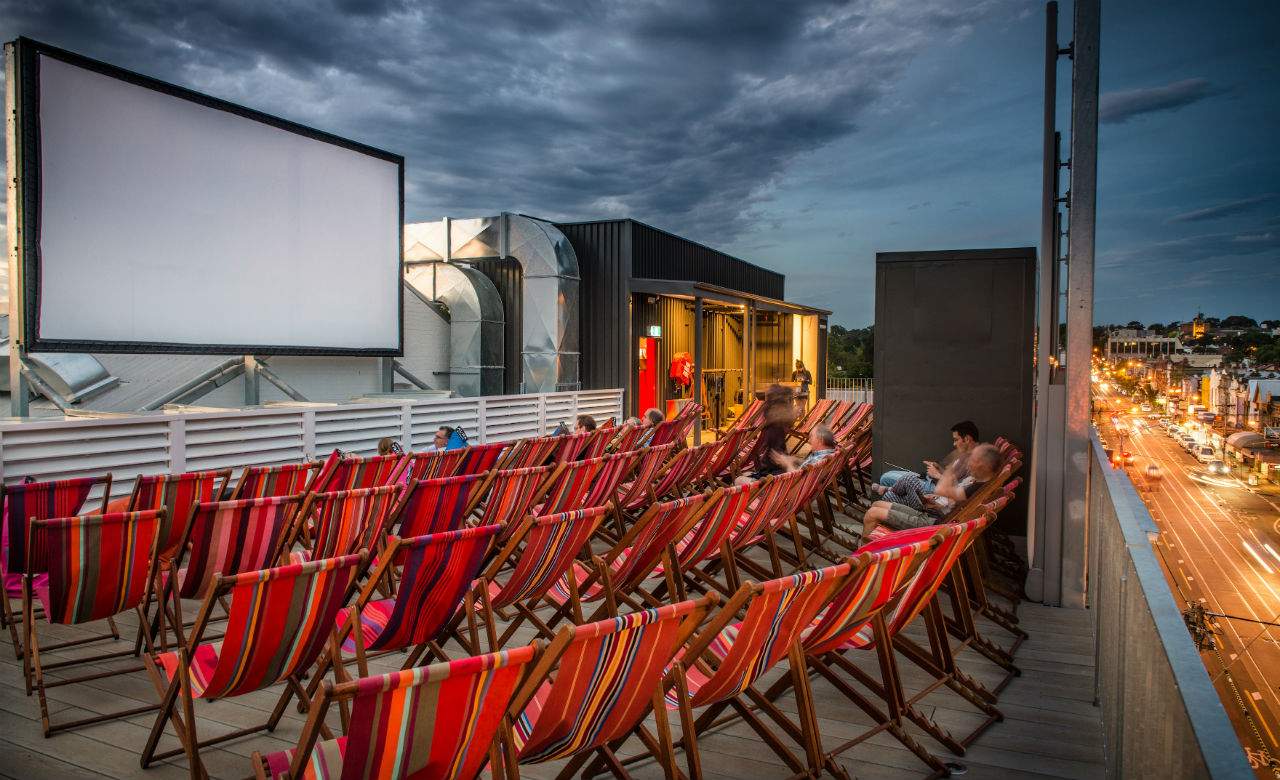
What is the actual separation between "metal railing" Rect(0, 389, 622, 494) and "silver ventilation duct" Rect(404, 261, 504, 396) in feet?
15.7

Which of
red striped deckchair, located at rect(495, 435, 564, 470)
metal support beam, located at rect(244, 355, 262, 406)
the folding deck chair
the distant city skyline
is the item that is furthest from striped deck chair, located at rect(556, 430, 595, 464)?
metal support beam, located at rect(244, 355, 262, 406)

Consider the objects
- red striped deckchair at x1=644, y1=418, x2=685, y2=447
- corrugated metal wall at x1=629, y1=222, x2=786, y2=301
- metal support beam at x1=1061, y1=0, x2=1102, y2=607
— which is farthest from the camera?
corrugated metal wall at x1=629, y1=222, x2=786, y2=301

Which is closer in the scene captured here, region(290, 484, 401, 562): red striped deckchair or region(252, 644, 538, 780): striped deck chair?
region(252, 644, 538, 780): striped deck chair

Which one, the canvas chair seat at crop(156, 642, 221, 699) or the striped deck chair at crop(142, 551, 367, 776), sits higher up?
the striped deck chair at crop(142, 551, 367, 776)

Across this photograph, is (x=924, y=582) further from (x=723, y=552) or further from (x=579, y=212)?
→ (x=579, y=212)

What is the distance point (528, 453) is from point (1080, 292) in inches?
131

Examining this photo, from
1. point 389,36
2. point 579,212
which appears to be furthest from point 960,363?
point 579,212

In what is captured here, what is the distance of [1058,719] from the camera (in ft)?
8.66

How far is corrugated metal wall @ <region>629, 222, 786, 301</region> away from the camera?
15.1 meters

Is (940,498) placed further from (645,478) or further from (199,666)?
(199,666)

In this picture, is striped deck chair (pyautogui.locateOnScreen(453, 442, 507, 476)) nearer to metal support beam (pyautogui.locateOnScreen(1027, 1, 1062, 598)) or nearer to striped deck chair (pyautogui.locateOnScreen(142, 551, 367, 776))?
striped deck chair (pyautogui.locateOnScreen(142, 551, 367, 776))

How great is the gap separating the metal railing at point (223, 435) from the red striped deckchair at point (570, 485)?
3442mm

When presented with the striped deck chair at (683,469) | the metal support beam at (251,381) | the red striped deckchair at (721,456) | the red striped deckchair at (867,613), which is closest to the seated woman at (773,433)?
the red striped deckchair at (721,456)

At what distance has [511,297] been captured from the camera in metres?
14.6
